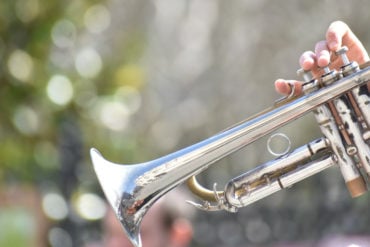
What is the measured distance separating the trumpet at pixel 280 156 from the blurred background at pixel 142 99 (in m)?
3.04

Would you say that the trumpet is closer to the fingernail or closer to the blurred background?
the fingernail

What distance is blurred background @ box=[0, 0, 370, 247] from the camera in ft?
22.4

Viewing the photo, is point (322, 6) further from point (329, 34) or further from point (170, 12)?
point (329, 34)

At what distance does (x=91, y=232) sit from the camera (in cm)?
690

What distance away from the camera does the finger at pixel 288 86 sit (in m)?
3.26

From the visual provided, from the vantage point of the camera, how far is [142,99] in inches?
423

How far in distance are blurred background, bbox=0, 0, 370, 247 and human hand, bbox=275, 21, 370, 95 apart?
10.7 feet

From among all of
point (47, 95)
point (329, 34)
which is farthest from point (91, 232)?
point (329, 34)

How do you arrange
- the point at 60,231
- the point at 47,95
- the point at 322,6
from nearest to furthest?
the point at 60,231
the point at 47,95
the point at 322,6

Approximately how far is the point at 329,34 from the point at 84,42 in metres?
5.73

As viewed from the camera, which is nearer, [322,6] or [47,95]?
[47,95]

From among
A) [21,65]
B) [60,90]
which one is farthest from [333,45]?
[21,65]

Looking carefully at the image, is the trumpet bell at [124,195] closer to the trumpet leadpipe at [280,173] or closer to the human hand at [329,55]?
the trumpet leadpipe at [280,173]

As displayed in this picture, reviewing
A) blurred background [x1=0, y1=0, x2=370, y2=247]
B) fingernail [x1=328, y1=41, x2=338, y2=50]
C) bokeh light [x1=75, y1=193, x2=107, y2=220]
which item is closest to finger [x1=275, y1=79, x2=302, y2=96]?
fingernail [x1=328, y1=41, x2=338, y2=50]
